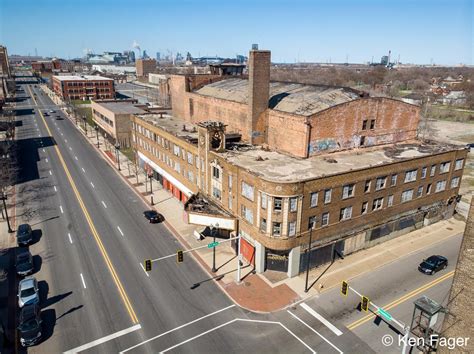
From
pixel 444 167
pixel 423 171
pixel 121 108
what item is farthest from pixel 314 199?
pixel 121 108

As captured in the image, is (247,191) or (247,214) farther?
(247,214)

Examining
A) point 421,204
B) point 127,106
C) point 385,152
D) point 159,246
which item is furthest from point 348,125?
point 127,106

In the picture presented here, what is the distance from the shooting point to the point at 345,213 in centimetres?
3712

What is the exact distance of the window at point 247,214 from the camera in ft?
117

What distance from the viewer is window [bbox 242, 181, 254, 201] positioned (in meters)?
35.1

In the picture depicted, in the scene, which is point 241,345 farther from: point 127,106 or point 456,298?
point 127,106

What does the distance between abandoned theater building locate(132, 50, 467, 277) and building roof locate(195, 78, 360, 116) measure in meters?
0.20

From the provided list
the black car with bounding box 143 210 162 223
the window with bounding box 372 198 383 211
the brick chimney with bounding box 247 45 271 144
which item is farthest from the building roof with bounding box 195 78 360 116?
the black car with bounding box 143 210 162 223

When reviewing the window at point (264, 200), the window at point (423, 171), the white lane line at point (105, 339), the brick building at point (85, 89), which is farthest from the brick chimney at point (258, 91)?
the brick building at point (85, 89)

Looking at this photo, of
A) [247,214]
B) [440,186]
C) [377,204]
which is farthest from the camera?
[440,186]

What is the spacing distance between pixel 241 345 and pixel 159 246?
17767 mm

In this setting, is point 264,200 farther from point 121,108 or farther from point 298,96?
point 121,108

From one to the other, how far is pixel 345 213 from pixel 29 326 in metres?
30.8

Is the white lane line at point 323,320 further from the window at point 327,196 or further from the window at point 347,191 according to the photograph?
the window at point 347,191
